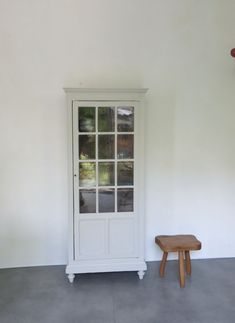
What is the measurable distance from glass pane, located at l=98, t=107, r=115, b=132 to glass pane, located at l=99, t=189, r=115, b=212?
23.7 inches

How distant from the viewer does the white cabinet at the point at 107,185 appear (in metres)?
2.85

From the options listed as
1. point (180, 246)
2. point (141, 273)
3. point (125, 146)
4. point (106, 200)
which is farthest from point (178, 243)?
point (125, 146)

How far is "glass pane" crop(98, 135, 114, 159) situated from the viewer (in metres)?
2.88

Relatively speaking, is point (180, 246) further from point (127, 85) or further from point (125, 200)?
point (127, 85)

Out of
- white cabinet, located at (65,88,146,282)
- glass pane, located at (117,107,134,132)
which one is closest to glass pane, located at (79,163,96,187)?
white cabinet, located at (65,88,146,282)

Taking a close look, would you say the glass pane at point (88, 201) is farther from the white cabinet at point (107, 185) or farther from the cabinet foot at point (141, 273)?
the cabinet foot at point (141, 273)

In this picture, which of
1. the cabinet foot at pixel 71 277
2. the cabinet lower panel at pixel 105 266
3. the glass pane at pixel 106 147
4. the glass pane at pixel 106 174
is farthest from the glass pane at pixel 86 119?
the cabinet foot at pixel 71 277

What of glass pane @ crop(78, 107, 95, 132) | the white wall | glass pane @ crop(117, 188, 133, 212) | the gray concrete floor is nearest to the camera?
the gray concrete floor

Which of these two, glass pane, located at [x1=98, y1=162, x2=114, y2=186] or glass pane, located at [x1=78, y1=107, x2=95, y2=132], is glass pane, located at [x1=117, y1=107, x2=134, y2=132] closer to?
glass pane, located at [x1=78, y1=107, x2=95, y2=132]

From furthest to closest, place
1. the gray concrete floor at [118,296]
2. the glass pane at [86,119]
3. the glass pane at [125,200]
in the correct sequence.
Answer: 1. the glass pane at [125,200]
2. the glass pane at [86,119]
3. the gray concrete floor at [118,296]

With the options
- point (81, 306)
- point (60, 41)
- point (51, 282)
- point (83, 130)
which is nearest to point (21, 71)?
point (60, 41)

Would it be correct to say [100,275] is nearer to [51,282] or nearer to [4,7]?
[51,282]

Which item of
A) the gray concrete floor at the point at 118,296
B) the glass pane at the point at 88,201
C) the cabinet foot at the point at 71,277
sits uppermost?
the glass pane at the point at 88,201

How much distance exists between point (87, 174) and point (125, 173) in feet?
1.22
